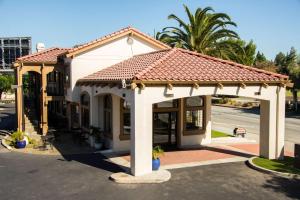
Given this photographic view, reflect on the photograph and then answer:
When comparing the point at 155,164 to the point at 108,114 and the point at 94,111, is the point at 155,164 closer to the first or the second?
the point at 108,114

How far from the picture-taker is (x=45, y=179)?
1370 centimetres

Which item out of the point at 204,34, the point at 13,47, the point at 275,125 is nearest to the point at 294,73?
the point at 204,34

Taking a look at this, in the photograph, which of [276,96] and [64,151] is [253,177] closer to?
[276,96]

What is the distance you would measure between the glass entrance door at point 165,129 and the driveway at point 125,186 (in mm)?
4274

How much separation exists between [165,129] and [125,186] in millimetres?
7278

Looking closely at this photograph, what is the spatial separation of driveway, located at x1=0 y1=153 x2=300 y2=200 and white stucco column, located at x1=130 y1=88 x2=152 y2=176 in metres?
1.17

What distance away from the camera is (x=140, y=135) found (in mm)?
13883

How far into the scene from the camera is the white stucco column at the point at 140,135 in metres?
13.8

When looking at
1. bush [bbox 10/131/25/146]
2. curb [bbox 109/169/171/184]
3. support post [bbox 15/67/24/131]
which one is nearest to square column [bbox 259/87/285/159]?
curb [bbox 109/169/171/184]

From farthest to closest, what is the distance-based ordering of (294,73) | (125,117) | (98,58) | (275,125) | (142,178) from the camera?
1. (294,73)
2. (98,58)
3. (125,117)
4. (275,125)
5. (142,178)

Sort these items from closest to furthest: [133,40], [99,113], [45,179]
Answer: [45,179], [99,113], [133,40]

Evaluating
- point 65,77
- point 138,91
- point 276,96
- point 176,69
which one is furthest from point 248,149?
point 65,77

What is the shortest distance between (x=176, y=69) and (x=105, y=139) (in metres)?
6.71

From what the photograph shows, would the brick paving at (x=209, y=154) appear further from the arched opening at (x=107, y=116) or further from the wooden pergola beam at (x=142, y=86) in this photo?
the wooden pergola beam at (x=142, y=86)
